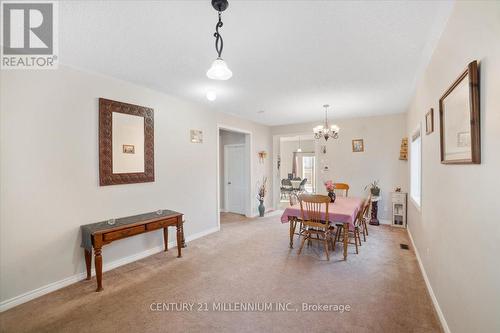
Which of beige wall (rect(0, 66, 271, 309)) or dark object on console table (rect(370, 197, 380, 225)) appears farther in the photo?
dark object on console table (rect(370, 197, 380, 225))

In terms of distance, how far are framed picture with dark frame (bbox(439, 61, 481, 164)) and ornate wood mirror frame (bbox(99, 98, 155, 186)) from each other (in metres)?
3.52

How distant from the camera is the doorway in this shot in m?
6.11

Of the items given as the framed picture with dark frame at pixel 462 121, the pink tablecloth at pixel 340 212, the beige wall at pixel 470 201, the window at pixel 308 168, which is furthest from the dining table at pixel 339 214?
the window at pixel 308 168

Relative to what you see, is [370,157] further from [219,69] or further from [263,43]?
[219,69]

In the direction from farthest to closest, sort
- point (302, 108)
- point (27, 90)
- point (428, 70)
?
point (302, 108)
point (428, 70)
point (27, 90)

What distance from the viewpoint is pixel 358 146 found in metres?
5.66

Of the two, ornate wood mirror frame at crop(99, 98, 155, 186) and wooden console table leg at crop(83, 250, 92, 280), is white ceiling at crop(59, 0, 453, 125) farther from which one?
wooden console table leg at crop(83, 250, 92, 280)

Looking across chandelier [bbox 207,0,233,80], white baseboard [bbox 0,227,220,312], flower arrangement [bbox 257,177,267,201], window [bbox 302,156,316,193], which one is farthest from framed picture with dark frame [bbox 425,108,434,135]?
window [bbox 302,156,316,193]

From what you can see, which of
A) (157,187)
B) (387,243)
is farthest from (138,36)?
(387,243)

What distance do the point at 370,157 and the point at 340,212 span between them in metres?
2.80

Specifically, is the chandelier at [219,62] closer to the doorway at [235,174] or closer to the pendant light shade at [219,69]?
the pendant light shade at [219,69]

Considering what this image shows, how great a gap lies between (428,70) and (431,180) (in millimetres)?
1251

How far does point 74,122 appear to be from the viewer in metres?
2.73

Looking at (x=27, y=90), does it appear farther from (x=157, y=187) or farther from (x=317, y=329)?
(x=317, y=329)
